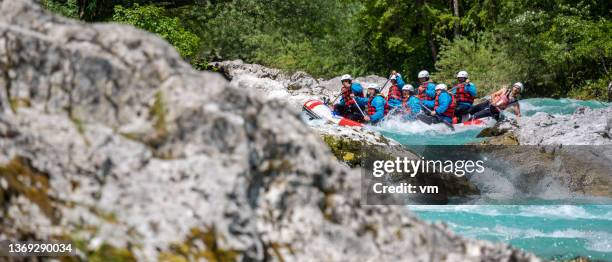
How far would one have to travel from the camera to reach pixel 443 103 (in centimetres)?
1661

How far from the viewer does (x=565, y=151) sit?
34.8 ft

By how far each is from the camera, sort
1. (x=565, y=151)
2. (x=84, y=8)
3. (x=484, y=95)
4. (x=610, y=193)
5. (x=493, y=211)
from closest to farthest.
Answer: (x=493, y=211)
(x=610, y=193)
(x=565, y=151)
(x=84, y=8)
(x=484, y=95)

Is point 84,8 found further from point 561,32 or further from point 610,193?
point 610,193

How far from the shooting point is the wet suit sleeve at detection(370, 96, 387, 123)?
16.7 metres

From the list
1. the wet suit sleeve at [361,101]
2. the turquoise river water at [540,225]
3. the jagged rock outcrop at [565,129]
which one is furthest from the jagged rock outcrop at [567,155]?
the wet suit sleeve at [361,101]

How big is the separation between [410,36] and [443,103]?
13.3 metres

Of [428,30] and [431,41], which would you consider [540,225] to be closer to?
[428,30]

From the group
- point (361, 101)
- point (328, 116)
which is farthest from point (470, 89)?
point (328, 116)

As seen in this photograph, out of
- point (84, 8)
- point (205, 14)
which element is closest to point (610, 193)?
point (84, 8)

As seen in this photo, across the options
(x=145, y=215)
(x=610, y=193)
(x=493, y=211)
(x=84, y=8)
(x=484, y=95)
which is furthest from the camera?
(x=484, y=95)

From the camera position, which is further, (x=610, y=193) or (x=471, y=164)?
(x=471, y=164)

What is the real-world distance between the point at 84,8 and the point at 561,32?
1371 cm

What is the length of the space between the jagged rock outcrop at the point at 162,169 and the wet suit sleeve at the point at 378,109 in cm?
1354

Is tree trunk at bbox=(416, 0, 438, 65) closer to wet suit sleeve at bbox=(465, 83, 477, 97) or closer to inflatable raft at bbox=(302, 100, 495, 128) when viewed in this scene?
wet suit sleeve at bbox=(465, 83, 477, 97)
